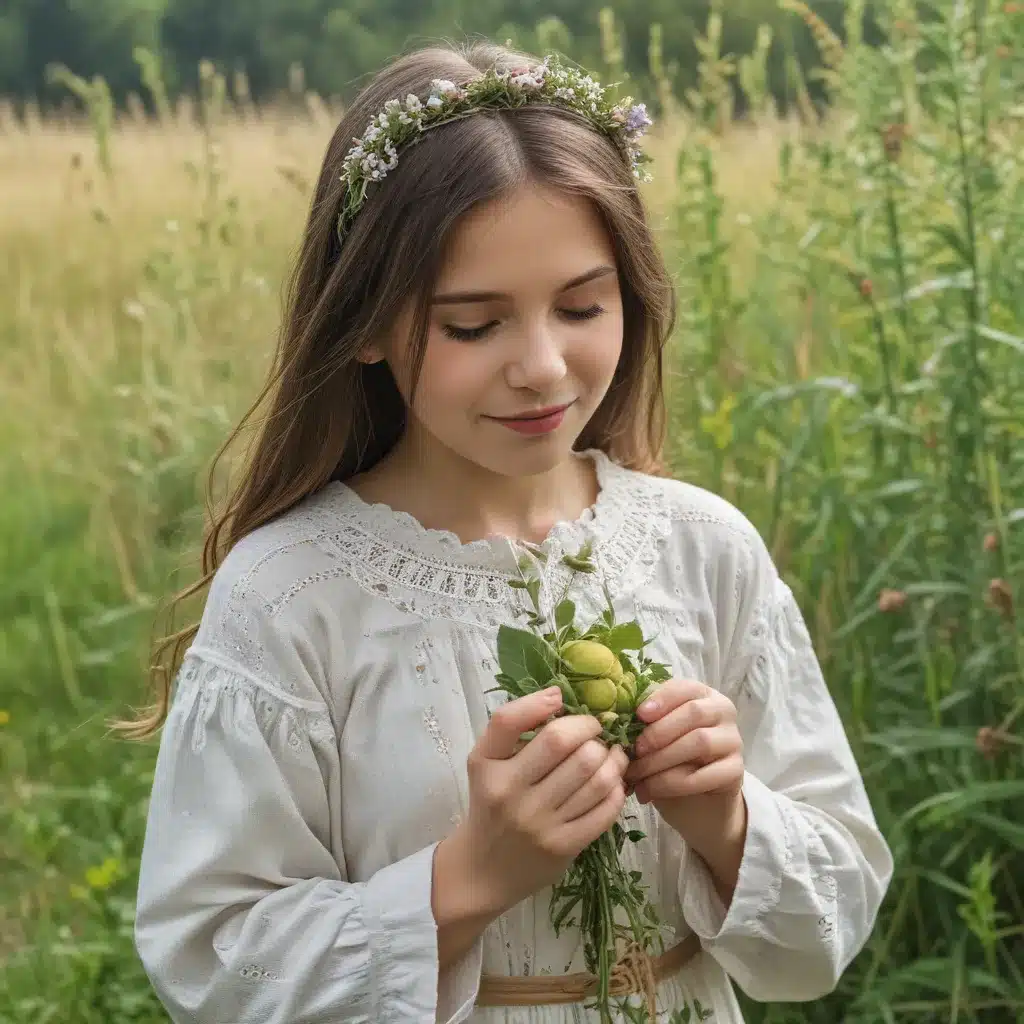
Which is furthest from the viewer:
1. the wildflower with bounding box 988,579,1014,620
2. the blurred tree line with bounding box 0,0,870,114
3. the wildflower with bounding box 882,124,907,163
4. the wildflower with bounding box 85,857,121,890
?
the blurred tree line with bounding box 0,0,870,114

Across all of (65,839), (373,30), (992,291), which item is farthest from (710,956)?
(373,30)

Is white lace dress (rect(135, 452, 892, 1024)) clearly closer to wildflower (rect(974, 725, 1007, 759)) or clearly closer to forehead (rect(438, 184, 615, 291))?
forehead (rect(438, 184, 615, 291))

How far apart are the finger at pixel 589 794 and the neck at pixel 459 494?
14.8 inches

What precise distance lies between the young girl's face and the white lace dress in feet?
0.53

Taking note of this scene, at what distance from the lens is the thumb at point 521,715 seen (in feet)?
4.09

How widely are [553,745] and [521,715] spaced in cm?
4

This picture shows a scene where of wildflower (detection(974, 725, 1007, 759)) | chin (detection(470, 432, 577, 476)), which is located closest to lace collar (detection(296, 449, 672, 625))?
chin (detection(470, 432, 577, 476))

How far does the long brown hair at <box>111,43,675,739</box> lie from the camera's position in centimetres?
142

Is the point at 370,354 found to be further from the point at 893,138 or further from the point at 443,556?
the point at 893,138

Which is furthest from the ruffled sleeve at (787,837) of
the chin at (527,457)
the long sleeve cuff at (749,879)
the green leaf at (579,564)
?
the chin at (527,457)

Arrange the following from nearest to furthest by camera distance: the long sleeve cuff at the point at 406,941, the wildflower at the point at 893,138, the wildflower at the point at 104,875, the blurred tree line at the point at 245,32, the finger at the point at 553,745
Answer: the finger at the point at 553,745
the long sleeve cuff at the point at 406,941
the wildflower at the point at 893,138
the wildflower at the point at 104,875
the blurred tree line at the point at 245,32

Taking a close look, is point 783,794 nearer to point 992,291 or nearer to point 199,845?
point 199,845

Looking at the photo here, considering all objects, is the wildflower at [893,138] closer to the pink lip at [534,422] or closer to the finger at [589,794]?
the pink lip at [534,422]

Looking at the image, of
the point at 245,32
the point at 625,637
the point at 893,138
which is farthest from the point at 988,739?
the point at 245,32
